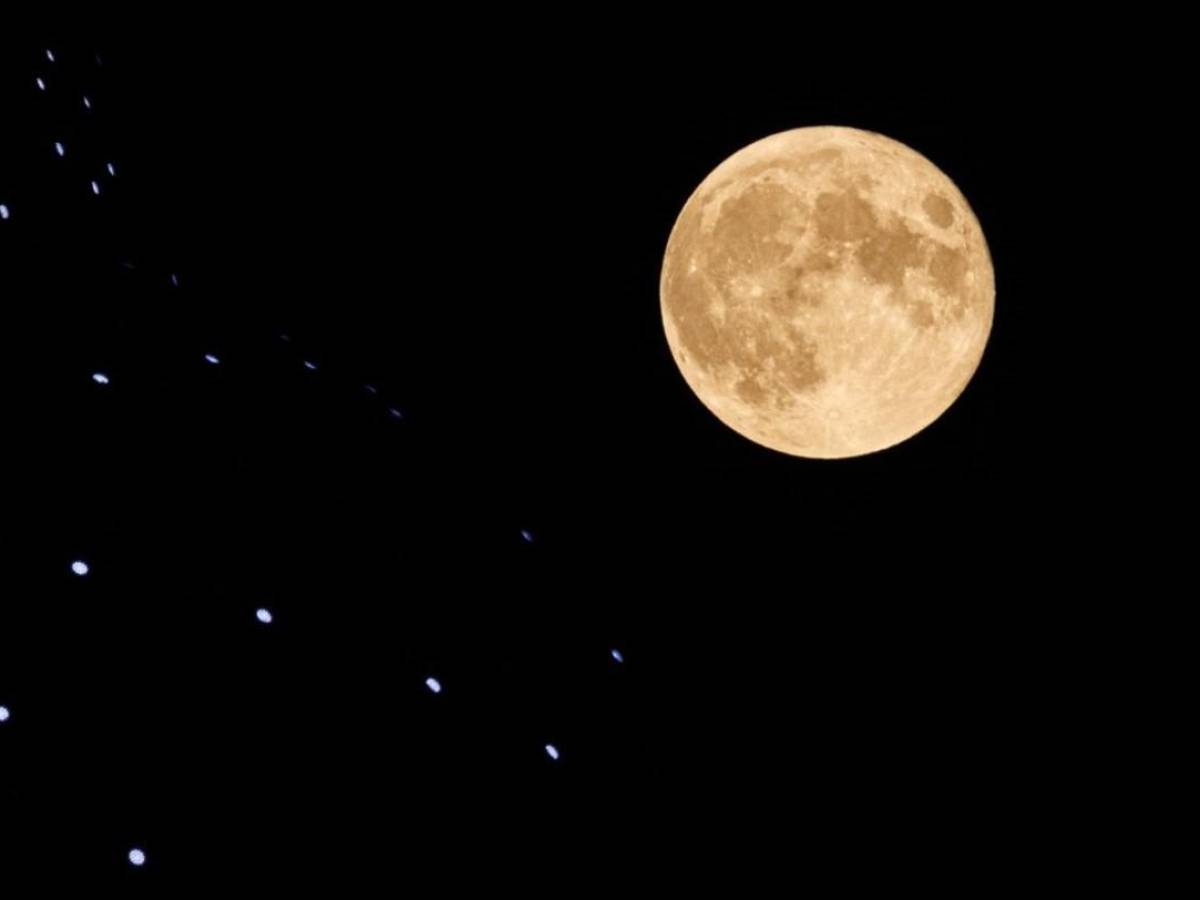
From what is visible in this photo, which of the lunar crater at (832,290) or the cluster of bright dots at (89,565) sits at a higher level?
the lunar crater at (832,290)

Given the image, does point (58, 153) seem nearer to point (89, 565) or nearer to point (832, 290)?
point (89, 565)

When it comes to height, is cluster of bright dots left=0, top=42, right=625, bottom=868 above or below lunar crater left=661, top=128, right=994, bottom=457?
below

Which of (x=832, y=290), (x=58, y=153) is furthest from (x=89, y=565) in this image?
(x=832, y=290)

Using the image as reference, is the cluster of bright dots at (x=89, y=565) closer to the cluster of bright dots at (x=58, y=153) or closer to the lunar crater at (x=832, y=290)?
the cluster of bright dots at (x=58, y=153)

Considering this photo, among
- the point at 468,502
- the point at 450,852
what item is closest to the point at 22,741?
the point at 450,852

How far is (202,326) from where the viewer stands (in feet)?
11.6

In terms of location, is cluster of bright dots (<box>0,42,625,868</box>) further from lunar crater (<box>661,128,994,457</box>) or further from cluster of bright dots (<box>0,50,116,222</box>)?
lunar crater (<box>661,128,994,457</box>)

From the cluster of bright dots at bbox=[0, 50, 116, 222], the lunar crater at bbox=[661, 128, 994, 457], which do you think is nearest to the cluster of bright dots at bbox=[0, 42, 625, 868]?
the cluster of bright dots at bbox=[0, 50, 116, 222]

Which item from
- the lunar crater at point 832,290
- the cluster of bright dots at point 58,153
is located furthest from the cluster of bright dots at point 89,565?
the lunar crater at point 832,290

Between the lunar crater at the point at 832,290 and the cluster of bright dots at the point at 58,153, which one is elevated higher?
the lunar crater at the point at 832,290

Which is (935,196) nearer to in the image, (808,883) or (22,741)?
(808,883)

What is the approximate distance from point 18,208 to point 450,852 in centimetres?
240

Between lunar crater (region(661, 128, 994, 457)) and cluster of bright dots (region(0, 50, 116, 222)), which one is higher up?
lunar crater (region(661, 128, 994, 457))

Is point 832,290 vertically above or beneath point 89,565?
above
